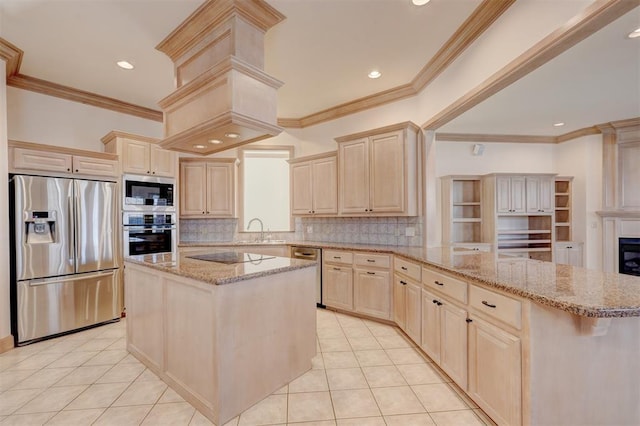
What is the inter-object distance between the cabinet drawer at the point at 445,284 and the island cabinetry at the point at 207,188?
328 centimetres

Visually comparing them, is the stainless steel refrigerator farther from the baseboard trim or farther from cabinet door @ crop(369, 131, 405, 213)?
cabinet door @ crop(369, 131, 405, 213)

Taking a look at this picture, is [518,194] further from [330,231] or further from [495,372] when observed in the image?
[495,372]

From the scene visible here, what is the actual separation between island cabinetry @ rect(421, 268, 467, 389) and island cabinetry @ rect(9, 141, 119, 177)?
3794 mm

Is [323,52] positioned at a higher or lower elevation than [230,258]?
higher

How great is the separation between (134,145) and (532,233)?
652cm

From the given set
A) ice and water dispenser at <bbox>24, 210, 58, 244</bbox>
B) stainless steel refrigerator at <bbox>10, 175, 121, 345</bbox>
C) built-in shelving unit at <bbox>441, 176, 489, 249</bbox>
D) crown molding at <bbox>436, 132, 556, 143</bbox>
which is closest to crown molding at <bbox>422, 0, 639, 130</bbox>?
built-in shelving unit at <bbox>441, 176, 489, 249</bbox>

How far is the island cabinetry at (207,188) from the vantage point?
465 centimetres

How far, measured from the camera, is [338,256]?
3.77 m

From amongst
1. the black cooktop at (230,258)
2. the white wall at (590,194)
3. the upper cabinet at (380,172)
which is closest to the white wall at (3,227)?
the black cooktop at (230,258)

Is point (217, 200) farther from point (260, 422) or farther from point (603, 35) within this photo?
point (603, 35)

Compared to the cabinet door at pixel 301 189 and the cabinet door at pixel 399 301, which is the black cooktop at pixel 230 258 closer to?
the cabinet door at pixel 399 301

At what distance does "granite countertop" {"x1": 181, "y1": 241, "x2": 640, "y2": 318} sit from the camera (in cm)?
122

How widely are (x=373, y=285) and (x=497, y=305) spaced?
74.0 inches

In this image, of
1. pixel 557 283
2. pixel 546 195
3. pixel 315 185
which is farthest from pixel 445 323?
pixel 546 195
